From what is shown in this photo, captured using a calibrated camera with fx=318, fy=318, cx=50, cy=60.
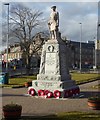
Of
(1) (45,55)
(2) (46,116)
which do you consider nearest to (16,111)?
(2) (46,116)

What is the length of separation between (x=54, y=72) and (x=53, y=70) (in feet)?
0.53

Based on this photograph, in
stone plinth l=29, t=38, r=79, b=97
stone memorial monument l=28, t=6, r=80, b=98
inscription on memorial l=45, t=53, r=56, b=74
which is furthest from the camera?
inscription on memorial l=45, t=53, r=56, b=74

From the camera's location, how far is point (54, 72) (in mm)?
22109

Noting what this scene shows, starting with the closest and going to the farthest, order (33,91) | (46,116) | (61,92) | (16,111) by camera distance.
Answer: (16,111) < (46,116) < (61,92) < (33,91)

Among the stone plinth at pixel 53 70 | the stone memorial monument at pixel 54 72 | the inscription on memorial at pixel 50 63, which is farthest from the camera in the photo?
the inscription on memorial at pixel 50 63

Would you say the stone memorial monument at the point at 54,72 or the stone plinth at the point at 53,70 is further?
the stone plinth at the point at 53,70

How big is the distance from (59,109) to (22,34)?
34663 millimetres

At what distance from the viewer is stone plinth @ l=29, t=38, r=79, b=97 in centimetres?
2167

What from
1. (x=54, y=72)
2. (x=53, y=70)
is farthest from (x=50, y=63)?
(x=54, y=72)

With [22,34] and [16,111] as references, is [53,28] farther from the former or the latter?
[22,34]

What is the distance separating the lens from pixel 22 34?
163 ft

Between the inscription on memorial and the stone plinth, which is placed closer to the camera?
the stone plinth

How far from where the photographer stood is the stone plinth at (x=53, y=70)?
2167 cm

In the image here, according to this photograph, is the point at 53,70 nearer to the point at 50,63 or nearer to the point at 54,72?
the point at 54,72
